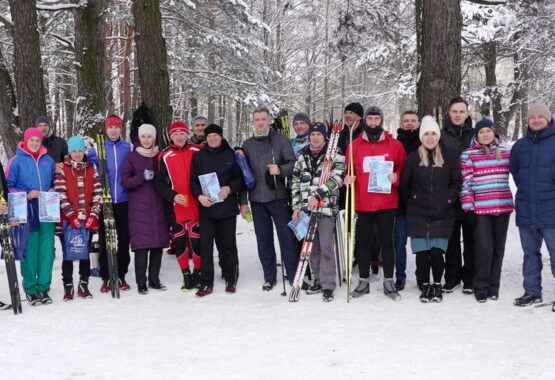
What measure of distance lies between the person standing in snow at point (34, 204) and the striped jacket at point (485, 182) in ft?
13.9

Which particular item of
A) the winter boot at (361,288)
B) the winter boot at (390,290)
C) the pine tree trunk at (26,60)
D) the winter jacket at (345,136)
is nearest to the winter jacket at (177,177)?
the winter jacket at (345,136)

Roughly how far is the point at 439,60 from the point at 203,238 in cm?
350

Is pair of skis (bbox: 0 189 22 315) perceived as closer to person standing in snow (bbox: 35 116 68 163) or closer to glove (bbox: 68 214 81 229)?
glove (bbox: 68 214 81 229)

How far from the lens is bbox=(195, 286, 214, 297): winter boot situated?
222 inches

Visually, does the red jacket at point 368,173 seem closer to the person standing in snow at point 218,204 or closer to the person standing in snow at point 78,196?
the person standing in snow at point 218,204

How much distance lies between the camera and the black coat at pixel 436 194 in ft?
16.8

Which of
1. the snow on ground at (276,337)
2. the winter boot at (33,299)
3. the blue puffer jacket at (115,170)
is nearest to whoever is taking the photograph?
the snow on ground at (276,337)

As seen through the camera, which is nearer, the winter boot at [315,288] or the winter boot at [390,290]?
the winter boot at [390,290]

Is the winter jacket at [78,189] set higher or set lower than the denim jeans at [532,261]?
higher

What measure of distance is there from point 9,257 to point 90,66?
530cm

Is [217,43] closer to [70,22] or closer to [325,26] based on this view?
[70,22]

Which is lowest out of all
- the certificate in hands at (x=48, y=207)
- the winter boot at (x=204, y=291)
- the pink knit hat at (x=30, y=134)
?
the winter boot at (x=204, y=291)

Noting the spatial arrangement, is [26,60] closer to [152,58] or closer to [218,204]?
[152,58]

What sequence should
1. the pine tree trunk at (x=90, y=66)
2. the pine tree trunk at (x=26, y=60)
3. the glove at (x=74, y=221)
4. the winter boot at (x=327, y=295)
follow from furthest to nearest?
1. the pine tree trunk at (x=90, y=66)
2. the pine tree trunk at (x=26, y=60)
3. the glove at (x=74, y=221)
4. the winter boot at (x=327, y=295)
